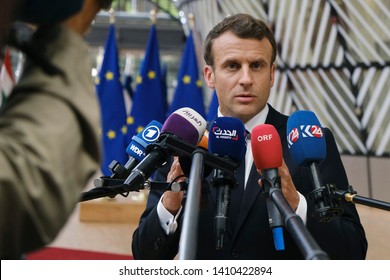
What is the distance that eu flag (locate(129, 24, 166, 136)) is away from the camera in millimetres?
8727

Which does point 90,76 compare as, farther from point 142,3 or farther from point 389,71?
point 142,3

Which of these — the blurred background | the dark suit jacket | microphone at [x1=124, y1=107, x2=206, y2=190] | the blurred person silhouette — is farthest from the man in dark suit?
the blurred background

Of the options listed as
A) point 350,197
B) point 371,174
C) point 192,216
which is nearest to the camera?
point 192,216

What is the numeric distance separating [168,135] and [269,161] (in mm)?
288

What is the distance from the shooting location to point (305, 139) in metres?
1.98

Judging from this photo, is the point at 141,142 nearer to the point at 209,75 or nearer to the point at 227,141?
the point at 227,141

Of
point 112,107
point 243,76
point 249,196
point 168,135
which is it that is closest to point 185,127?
point 168,135

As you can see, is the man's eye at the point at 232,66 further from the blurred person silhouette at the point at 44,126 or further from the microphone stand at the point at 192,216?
the blurred person silhouette at the point at 44,126

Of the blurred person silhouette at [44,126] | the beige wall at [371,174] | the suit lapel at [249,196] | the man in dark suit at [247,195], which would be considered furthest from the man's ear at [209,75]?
the beige wall at [371,174]

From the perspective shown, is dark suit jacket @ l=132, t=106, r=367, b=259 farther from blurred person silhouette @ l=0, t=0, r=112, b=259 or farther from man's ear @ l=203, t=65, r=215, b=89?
blurred person silhouette @ l=0, t=0, r=112, b=259

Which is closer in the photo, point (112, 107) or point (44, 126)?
point (44, 126)

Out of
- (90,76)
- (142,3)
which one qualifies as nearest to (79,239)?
(90,76)

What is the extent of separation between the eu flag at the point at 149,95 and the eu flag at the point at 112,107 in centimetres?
17

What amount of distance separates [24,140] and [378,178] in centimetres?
818
